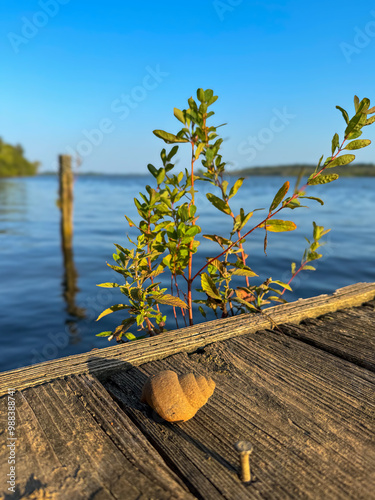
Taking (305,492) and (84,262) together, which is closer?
(305,492)

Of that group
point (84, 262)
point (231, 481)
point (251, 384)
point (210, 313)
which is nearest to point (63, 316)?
point (210, 313)

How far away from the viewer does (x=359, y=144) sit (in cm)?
224

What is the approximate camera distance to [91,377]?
1795 millimetres

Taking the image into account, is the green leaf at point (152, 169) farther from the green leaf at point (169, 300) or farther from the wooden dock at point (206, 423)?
the wooden dock at point (206, 423)

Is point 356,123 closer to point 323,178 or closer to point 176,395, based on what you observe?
point 323,178

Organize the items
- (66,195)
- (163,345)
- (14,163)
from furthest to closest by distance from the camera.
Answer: (14,163), (66,195), (163,345)

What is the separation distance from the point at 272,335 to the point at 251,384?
0.61 meters

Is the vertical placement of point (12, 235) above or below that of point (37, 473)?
below

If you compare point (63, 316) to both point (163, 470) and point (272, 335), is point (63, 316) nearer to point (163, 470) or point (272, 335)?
point (272, 335)

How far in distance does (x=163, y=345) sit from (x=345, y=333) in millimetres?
1152

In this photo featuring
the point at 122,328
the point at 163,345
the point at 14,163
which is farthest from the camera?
the point at 14,163

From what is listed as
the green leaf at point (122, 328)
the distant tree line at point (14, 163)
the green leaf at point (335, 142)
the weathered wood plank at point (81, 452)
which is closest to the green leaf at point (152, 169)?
the green leaf at point (122, 328)

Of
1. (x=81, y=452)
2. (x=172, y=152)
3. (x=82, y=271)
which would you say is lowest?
(x=82, y=271)

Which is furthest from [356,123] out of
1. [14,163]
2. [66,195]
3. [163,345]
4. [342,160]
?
[14,163]
